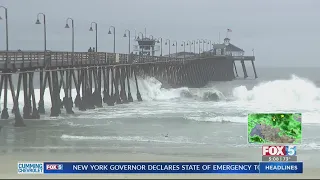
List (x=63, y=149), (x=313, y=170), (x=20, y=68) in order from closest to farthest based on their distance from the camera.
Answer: (x=313, y=170) → (x=63, y=149) → (x=20, y=68)

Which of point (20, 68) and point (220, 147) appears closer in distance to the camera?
point (220, 147)

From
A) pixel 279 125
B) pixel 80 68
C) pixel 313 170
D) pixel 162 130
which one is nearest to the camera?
pixel 279 125

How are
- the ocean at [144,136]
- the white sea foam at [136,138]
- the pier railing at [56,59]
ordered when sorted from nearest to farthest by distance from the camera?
1. the ocean at [144,136]
2. the white sea foam at [136,138]
3. the pier railing at [56,59]

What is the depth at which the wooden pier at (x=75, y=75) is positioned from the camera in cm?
2507

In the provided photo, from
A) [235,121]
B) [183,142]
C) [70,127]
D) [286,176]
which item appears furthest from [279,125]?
[235,121]

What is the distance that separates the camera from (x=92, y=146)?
1622cm

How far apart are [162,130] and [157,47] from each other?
66310 mm

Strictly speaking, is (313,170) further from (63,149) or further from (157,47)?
(157,47)
